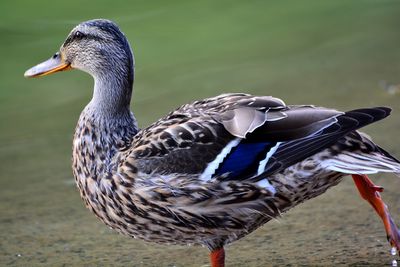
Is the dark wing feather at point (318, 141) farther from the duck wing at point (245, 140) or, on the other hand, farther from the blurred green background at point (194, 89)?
the blurred green background at point (194, 89)

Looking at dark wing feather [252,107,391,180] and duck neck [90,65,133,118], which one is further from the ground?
duck neck [90,65,133,118]

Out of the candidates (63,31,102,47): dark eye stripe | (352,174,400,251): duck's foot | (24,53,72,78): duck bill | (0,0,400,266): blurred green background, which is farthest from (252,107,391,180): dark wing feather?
(24,53,72,78): duck bill

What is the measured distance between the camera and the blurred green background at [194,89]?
5.78m

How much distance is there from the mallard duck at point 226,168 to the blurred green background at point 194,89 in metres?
0.55

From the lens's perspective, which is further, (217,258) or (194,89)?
(194,89)

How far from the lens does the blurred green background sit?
19.0 feet

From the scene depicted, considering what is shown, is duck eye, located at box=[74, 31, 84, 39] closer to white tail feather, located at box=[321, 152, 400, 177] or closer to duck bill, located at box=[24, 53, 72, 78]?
duck bill, located at box=[24, 53, 72, 78]

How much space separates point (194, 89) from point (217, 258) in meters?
3.82

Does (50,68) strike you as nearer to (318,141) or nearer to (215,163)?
(215,163)

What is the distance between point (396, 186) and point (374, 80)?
7.54ft

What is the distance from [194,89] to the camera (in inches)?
347

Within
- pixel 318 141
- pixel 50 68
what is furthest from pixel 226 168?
pixel 50 68

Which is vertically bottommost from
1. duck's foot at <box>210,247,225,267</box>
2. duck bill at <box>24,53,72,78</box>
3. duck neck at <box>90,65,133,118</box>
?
duck's foot at <box>210,247,225,267</box>

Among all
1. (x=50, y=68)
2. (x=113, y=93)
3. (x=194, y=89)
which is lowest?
(x=194, y=89)
